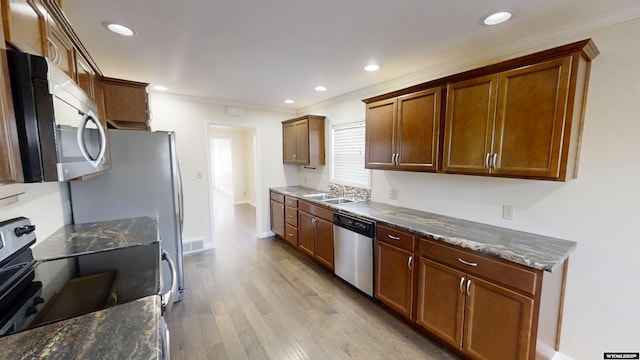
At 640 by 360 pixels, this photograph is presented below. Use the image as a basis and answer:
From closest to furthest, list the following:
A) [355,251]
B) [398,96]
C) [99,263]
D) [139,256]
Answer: [99,263], [139,256], [398,96], [355,251]

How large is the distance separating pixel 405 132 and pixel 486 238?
3.83 feet

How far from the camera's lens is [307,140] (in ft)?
13.3

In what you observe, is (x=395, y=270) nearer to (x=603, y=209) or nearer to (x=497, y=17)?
(x=603, y=209)

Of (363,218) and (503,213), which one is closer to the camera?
(503,213)

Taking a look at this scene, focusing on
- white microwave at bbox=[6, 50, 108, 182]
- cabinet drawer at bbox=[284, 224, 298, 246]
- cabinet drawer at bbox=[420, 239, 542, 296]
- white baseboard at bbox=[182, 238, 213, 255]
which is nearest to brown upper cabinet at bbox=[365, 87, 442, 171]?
cabinet drawer at bbox=[420, 239, 542, 296]

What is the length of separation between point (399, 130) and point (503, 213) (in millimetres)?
1159

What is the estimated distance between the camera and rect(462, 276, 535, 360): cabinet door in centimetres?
151

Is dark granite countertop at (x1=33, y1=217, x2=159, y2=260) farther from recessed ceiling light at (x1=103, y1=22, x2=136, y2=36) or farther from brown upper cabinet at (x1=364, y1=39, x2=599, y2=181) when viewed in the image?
brown upper cabinet at (x1=364, y1=39, x2=599, y2=181)

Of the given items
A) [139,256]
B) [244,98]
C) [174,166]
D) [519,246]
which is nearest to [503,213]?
[519,246]

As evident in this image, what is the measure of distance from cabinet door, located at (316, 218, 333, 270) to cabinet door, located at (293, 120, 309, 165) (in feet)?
4.05

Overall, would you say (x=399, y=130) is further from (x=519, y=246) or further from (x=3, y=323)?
(x=3, y=323)

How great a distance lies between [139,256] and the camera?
1.53 m

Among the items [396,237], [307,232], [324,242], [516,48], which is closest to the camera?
[516,48]

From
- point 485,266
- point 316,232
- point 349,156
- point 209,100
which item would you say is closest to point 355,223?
point 316,232
